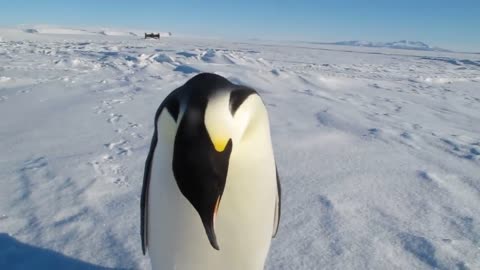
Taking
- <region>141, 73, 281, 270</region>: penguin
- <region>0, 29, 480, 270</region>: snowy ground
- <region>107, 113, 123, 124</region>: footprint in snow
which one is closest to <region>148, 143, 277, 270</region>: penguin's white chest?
<region>141, 73, 281, 270</region>: penguin

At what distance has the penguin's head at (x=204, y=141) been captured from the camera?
74 centimetres

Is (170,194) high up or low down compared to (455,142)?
up

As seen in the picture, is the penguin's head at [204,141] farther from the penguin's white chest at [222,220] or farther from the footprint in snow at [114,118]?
the footprint in snow at [114,118]

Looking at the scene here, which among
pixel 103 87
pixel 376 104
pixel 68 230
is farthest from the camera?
pixel 103 87

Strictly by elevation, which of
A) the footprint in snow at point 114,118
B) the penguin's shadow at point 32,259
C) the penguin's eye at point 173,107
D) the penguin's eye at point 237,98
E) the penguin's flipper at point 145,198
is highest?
the penguin's eye at point 237,98

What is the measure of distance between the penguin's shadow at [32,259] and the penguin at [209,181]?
0.26 m

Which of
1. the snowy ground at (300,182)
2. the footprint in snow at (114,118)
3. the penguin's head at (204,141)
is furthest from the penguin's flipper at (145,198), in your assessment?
the footprint in snow at (114,118)

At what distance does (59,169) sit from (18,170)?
0.22 metres

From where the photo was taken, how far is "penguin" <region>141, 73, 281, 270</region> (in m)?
0.75

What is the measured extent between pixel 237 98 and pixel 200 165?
26 centimetres

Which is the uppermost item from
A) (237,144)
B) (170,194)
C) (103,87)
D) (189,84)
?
(189,84)

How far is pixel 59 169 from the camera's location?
2.17 meters

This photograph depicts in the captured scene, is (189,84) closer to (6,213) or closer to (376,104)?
(6,213)

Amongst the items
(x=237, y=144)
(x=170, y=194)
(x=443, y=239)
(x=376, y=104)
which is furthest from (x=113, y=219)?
(x=376, y=104)
